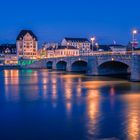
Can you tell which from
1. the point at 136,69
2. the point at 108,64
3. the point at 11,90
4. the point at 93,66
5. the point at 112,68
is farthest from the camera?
the point at 112,68

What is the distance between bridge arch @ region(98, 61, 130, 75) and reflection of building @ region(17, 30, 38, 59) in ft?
374

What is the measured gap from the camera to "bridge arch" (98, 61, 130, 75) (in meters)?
76.0

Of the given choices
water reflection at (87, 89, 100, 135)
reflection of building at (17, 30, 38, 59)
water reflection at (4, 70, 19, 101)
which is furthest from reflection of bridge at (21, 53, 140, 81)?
reflection of building at (17, 30, 38, 59)

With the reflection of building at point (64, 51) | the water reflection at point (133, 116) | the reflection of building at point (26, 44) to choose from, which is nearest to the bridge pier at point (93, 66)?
the water reflection at point (133, 116)

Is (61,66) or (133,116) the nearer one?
(133,116)

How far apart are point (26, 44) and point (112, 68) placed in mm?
120214

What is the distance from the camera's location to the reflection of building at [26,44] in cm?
19355

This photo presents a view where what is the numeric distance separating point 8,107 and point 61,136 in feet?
37.6

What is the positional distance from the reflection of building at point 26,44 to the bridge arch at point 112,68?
11411 centimetres

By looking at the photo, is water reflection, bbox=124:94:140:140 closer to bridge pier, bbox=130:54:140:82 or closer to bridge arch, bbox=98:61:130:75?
bridge pier, bbox=130:54:140:82

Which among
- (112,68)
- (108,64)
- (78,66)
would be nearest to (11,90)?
(108,64)

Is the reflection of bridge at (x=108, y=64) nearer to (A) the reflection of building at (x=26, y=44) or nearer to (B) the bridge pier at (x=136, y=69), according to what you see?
(B) the bridge pier at (x=136, y=69)

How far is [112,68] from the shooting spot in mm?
79625

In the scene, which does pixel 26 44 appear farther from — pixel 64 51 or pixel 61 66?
pixel 61 66
